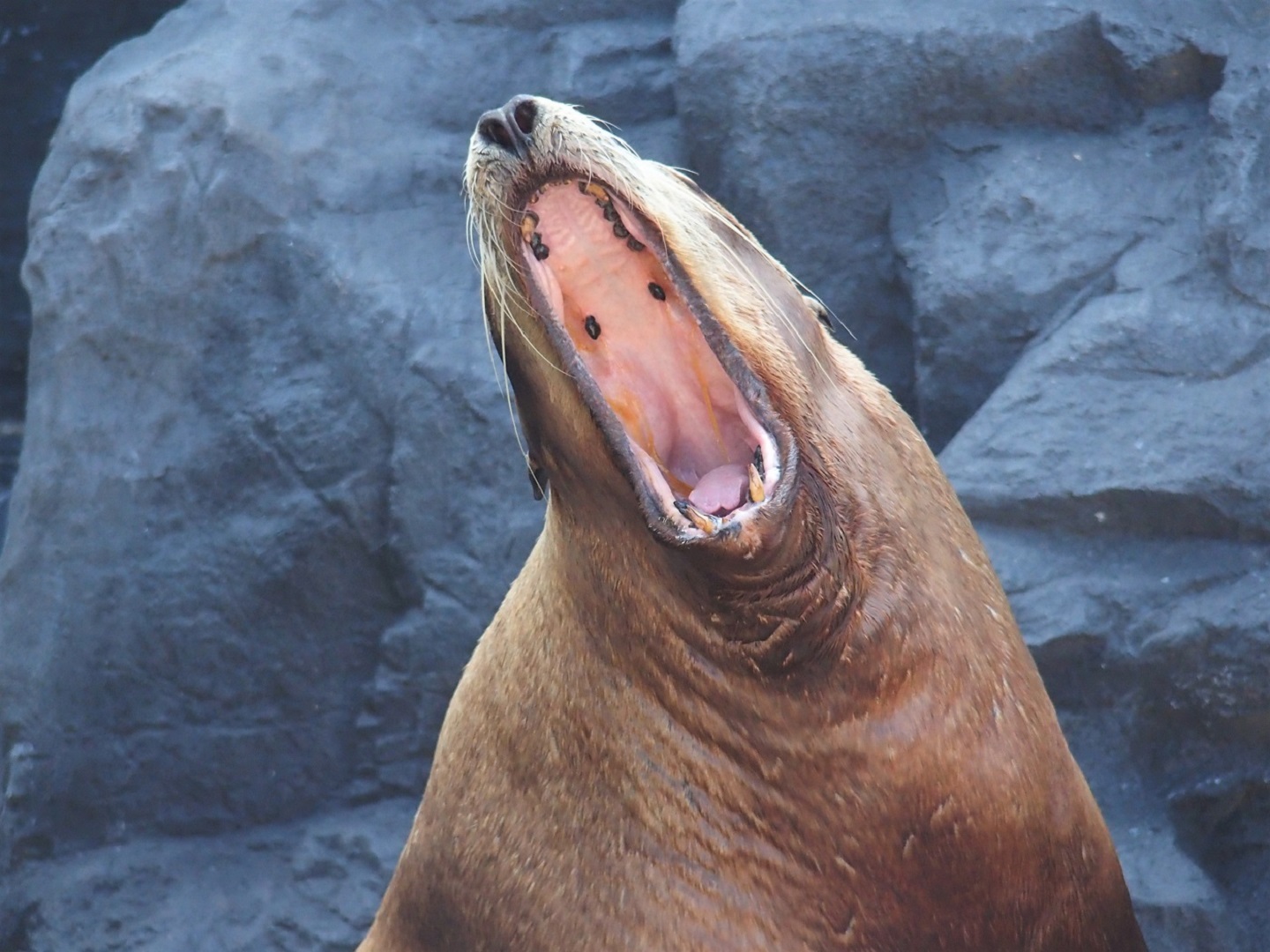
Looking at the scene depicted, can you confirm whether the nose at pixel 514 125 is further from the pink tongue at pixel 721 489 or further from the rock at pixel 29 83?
the rock at pixel 29 83

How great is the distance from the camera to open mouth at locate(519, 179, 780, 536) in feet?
10.3

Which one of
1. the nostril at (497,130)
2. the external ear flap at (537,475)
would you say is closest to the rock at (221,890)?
the external ear flap at (537,475)

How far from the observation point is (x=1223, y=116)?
474 centimetres

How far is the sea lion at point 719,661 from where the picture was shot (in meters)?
2.96

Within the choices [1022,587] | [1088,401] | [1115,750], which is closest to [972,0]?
[1088,401]

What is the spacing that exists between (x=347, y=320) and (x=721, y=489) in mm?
2892

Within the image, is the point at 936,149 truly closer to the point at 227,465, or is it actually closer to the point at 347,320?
the point at 347,320

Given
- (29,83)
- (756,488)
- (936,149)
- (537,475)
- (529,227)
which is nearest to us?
(756,488)

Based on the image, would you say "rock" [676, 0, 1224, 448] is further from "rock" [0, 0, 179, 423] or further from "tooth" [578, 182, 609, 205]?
"rock" [0, 0, 179, 423]

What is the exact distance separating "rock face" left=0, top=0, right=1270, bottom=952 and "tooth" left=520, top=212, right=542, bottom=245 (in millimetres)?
2263

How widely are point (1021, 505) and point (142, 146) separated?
3432 millimetres

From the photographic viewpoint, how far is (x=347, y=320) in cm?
566

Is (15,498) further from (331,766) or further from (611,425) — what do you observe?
(611,425)

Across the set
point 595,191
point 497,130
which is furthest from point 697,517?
point 497,130
